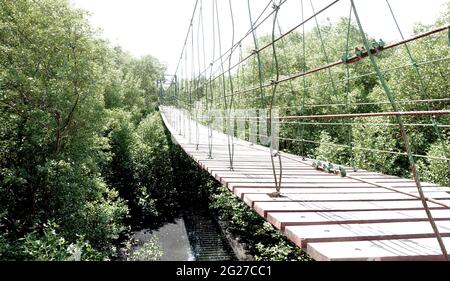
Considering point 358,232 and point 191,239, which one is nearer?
point 358,232

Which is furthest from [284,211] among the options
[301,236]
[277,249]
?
[277,249]

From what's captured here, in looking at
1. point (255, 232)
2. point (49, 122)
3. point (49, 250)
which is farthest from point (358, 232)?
point (255, 232)

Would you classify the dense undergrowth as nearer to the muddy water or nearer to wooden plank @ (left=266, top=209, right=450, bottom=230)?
the muddy water

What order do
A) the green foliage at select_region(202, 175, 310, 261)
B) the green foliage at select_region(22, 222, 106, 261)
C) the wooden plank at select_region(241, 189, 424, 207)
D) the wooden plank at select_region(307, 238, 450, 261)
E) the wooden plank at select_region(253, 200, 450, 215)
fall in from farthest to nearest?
the green foliage at select_region(202, 175, 310, 261), the green foliage at select_region(22, 222, 106, 261), the wooden plank at select_region(241, 189, 424, 207), the wooden plank at select_region(253, 200, 450, 215), the wooden plank at select_region(307, 238, 450, 261)

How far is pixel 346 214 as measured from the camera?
1.65 meters

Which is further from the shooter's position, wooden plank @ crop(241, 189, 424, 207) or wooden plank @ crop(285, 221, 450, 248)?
wooden plank @ crop(241, 189, 424, 207)

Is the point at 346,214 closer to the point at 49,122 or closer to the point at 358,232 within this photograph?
the point at 358,232

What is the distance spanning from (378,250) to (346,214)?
0.47 metres

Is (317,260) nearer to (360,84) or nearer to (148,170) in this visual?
(360,84)

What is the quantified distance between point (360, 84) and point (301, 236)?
11165mm

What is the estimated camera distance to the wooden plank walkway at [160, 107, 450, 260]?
1.20 m

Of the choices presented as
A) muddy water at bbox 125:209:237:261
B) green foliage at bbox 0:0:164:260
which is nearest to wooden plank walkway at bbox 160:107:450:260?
green foliage at bbox 0:0:164:260

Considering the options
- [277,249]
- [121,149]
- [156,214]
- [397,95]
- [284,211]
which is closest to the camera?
[284,211]

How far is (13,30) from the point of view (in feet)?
25.6
